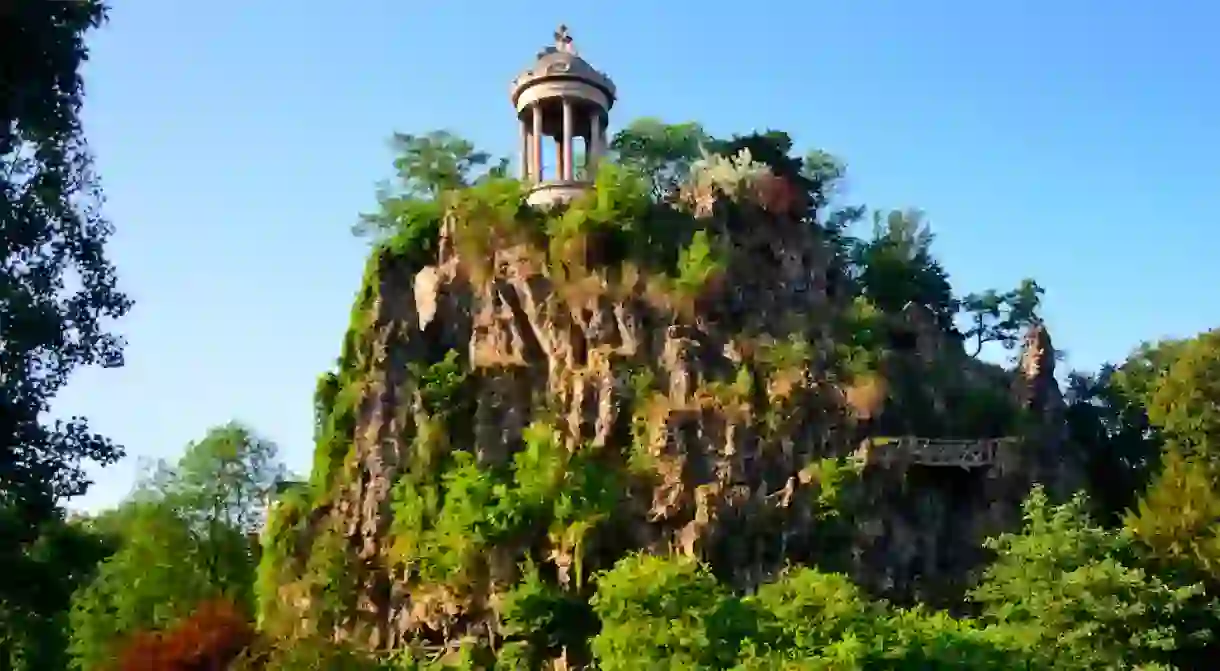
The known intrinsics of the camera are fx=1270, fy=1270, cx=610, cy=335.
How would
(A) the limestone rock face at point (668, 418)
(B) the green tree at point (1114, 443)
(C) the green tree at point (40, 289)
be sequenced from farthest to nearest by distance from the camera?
(B) the green tree at point (1114, 443)
(A) the limestone rock face at point (668, 418)
(C) the green tree at point (40, 289)

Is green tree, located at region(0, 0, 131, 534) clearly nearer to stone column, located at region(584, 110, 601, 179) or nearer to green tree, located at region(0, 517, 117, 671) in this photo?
green tree, located at region(0, 517, 117, 671)

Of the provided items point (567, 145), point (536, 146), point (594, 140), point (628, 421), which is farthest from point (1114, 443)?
point (536, 146)

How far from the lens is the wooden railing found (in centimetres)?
2153

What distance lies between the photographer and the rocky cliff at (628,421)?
21.2 m

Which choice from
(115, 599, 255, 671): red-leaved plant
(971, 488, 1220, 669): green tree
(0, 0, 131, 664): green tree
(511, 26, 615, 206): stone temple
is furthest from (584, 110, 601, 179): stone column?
(0, 0, 131, 664): green tree

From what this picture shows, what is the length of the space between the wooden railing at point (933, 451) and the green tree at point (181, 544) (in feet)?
48.0

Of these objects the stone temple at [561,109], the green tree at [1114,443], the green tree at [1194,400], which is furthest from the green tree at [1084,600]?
the stone temple at [561,109]

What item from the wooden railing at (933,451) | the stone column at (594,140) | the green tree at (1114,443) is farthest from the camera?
the stone column at (594,140)

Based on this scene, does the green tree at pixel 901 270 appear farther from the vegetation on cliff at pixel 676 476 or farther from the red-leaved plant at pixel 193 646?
the red-leaved plant at pixel 193 646

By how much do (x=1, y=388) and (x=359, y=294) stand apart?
15.5m

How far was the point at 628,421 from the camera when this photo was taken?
2245cm

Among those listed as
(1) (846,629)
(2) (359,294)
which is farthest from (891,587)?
(2) (359,294)

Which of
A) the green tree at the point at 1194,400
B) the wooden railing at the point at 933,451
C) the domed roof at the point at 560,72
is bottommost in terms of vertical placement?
the wooden railing at the point at 933,451

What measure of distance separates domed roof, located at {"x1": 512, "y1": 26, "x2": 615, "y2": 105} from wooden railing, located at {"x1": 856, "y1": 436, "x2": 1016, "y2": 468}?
10807 mm
